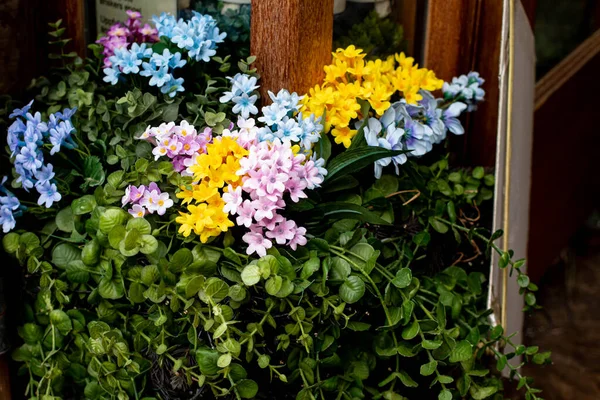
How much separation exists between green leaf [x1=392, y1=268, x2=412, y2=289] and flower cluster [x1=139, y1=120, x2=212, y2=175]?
388 millimetres

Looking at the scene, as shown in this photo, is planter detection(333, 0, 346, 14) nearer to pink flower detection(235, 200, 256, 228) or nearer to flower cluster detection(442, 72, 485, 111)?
flower cluster detection(442, 72, 485, 111)

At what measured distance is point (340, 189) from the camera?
4.49ft

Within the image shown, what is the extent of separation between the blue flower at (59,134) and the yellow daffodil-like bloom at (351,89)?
1.37 ft

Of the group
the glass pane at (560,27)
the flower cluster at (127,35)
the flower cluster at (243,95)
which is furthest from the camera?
the glass pane at (560,27)

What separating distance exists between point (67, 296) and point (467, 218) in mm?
792

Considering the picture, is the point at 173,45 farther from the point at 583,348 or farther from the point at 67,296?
the point at 583,348

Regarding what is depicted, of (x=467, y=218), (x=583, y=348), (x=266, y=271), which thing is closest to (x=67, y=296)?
(x=266, y=271)

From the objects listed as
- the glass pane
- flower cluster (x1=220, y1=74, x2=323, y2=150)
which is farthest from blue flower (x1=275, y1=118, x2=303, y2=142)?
the glass pane

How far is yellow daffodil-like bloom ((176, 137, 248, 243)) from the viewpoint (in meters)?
1.20

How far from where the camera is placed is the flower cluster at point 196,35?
1.41 m

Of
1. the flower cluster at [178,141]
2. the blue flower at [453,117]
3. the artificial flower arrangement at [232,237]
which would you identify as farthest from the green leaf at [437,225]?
the flower cluster at [178,141]

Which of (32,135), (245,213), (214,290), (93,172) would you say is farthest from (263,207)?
(32,135)

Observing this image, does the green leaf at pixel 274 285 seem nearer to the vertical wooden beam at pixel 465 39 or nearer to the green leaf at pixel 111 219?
the green leaf at pixel 111 219

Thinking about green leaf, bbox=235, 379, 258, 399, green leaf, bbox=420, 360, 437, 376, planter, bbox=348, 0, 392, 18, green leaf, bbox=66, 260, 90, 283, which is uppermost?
planter, bbox=348, 0, 392, 18
